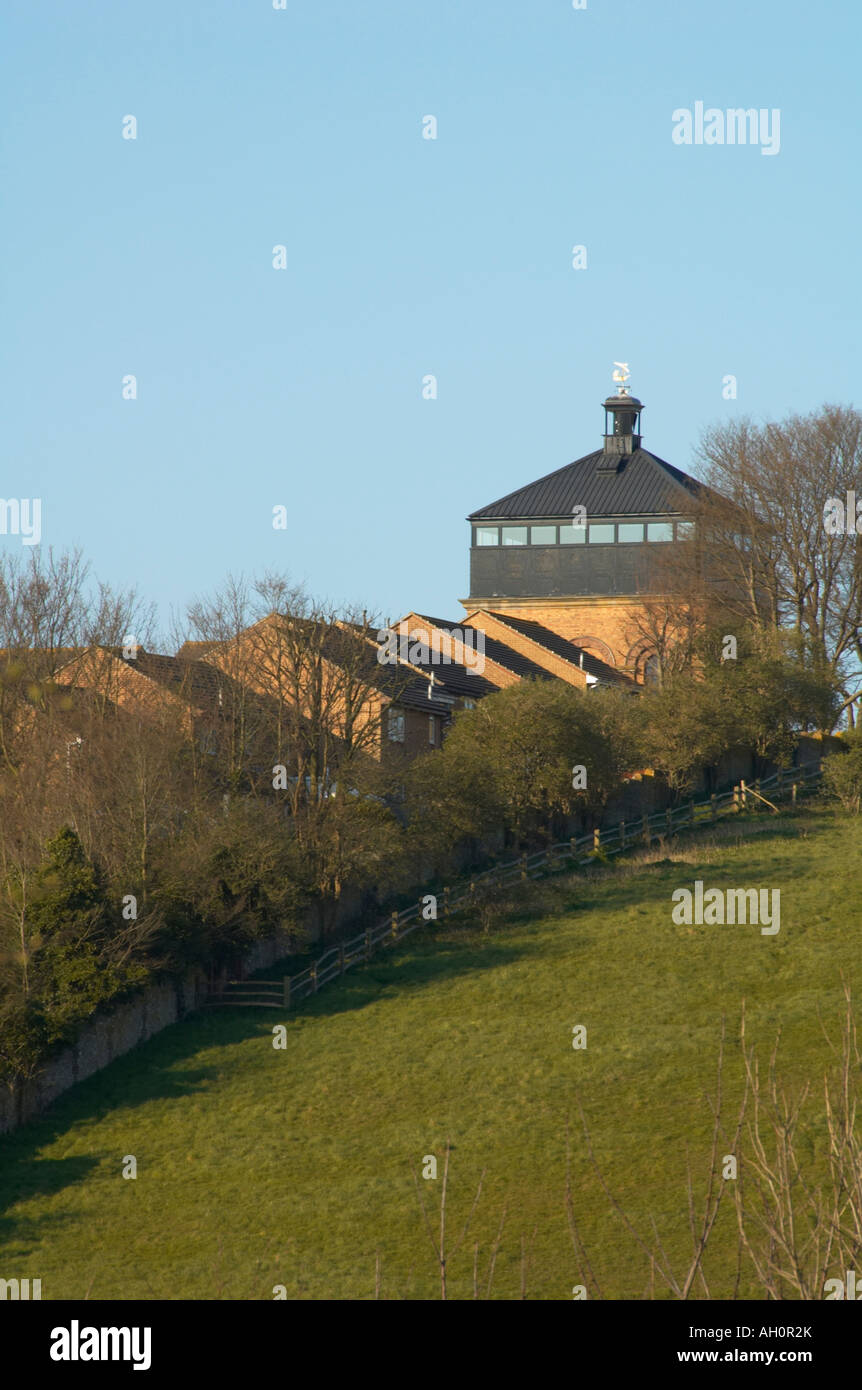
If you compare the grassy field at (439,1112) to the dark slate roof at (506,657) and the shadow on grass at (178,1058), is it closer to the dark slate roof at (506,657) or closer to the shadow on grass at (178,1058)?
the shadow on grass at (178,1058)

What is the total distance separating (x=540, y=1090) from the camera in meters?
31.0

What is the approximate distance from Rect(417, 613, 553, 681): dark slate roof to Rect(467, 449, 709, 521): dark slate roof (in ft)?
28.1

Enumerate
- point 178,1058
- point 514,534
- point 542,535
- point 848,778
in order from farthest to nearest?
point 514,534
point 542,535
point 848,778
point 178,1058

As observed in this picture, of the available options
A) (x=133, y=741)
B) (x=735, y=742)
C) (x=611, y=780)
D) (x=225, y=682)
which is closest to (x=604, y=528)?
(x=735, y=742)

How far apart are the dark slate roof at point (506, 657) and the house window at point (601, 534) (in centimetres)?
776

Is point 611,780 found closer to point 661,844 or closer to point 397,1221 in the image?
point 661,844

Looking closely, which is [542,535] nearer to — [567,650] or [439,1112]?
[567,650]

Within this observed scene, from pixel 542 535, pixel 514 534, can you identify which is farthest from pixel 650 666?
pixel 514 534

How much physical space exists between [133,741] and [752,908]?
17331mm

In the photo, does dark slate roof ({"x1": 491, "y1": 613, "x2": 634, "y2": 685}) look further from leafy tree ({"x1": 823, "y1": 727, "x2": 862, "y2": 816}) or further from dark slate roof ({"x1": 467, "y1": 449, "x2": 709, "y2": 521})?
leafy tree ({"x1": 823, "y1": 727, "x2": 862, "y2": 816})

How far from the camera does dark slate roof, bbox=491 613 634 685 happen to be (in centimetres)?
6788

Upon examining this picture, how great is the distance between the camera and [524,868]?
46719 millimetres

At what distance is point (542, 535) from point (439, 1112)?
4659cm

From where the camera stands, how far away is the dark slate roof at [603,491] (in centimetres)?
7206
